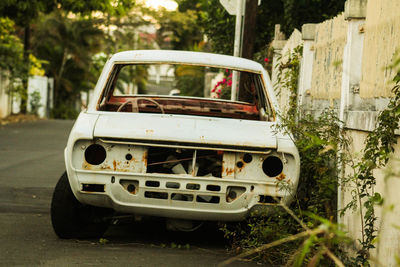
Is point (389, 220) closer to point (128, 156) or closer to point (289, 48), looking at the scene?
point (128, 156)

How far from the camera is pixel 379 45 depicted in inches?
208

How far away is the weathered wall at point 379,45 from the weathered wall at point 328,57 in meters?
1.20

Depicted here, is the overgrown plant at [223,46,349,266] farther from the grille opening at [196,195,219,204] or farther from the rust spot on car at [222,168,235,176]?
the rust spot on car at [222,168,235,176]

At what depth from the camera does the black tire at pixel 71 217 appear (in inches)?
232

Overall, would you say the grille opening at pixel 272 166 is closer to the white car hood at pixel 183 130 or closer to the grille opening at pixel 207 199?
the white car hood at pixel 183 130

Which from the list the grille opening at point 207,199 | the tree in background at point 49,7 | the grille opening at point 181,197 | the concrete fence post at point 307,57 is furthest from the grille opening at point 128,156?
the tree in background at point 49,7

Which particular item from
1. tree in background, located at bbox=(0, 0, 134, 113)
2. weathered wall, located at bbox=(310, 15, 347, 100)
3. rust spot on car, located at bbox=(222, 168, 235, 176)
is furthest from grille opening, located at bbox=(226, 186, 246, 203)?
tree in background, located at bbox=(0, 0, 134, 113)

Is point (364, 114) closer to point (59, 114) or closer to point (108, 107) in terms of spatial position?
point (108, 107)

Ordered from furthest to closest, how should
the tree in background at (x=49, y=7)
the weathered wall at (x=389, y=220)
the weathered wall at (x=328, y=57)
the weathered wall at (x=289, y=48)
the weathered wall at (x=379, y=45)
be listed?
1. the tree in background at (x=49, y=7)
2. the weathered wall at (x=289, y=48)
3. the weathered wall at (x=328, y=57)
4. the weathered wall at (x=379, y=45)
5. the weathered wall at (x=389, y=220)

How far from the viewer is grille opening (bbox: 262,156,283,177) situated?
570 centimetres

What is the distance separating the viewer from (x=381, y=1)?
5301mm

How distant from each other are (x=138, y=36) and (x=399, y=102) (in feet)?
139

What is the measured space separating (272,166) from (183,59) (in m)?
1.61

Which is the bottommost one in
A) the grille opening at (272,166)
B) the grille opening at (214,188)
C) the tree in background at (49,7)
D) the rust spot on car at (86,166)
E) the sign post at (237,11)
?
the grille opening at (214,188)
